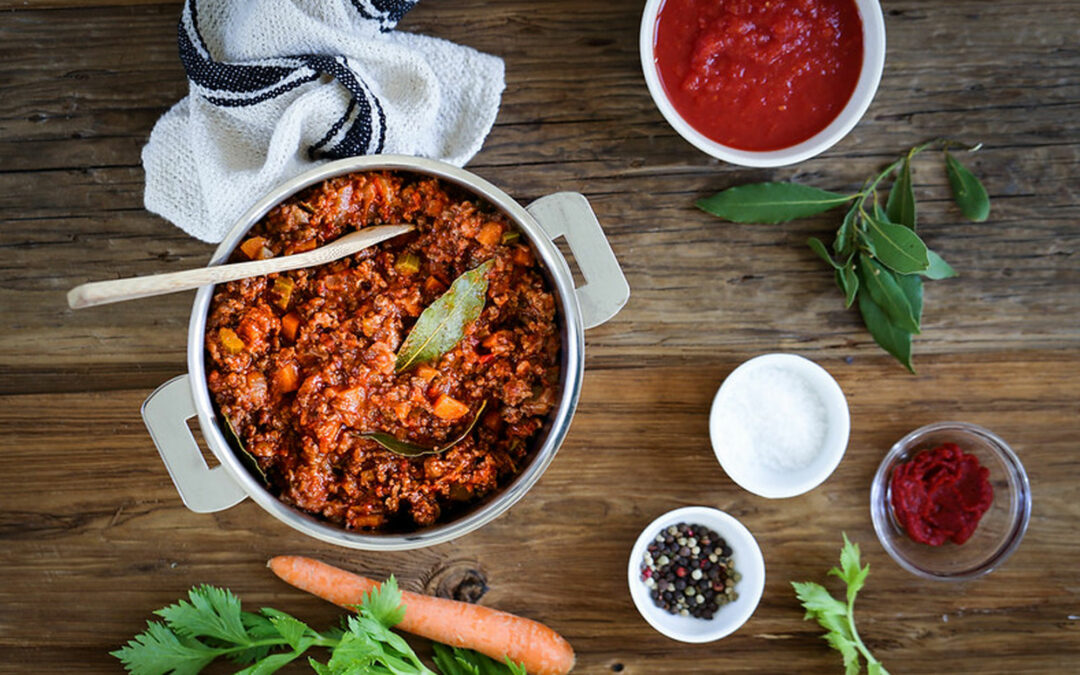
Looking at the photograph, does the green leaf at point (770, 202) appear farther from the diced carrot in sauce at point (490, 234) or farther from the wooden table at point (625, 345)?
the diced carrot in sauce at point (490, 234)

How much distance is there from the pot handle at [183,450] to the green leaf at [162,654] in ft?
1.96

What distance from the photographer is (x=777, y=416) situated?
2.26m

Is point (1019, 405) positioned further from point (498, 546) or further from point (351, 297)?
point (351, 297)

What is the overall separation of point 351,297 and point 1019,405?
1.78 m

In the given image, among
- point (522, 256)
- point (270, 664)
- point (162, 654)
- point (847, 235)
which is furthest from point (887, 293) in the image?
point (162, 654)

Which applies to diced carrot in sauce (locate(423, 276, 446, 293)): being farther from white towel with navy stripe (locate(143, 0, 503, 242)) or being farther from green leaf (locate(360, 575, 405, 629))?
green leaf (locate(360, 575, 405, 629))

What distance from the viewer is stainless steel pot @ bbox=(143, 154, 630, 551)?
1.78 meters

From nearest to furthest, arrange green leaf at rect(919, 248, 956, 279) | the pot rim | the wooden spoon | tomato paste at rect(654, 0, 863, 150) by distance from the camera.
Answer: the wooden spoon
the pot rim
tomato paste at rect(654, 0, 863, 150)
green leaf at rect(919, 248, 956, 279)

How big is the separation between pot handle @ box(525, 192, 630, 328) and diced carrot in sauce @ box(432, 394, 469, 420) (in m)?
0.33

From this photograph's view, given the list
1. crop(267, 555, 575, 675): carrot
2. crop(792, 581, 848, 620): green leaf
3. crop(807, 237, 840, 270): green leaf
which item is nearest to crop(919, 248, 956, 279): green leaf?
crop(807, 237, 840, 270): green leaf

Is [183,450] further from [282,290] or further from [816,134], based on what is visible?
[816,134]

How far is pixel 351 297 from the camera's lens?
1899 mm

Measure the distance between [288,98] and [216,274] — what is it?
1.78 feet

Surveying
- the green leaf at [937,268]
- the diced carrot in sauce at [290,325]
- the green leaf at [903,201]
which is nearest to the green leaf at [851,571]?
A: the green leaf at [937,268]
